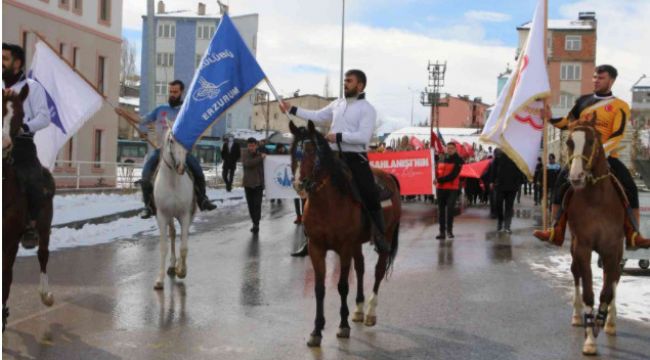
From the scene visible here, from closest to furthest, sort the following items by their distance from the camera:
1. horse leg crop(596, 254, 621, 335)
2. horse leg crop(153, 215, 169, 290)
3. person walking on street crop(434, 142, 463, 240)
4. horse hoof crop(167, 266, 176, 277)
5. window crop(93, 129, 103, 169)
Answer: horse leg crop(596, 254, 621, 335) < horse leg crop(153, 215, 169, 290) < horse hoof crop(167, 266, 176, 277) < person walking on street crop(434, 142, 463, 240) < window crop(93, 129, 103, 169)

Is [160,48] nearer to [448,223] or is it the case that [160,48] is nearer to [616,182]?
[448,223]

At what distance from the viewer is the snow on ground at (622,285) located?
9425 millimetres

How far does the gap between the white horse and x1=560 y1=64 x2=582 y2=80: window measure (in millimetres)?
79747

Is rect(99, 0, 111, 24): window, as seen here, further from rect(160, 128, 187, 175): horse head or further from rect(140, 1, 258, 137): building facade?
rect(140, 1, 258, 137): building facade

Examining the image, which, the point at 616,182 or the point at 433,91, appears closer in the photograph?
the point at 616,182

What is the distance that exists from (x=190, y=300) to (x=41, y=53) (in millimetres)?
3779

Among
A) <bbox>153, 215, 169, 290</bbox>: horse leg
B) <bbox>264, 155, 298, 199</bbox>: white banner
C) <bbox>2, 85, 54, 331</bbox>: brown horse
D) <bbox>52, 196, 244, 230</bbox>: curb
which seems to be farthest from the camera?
<bbox>264, 155, 298, 199</bbox>: white banner

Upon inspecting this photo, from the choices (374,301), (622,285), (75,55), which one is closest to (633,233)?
(374,301)

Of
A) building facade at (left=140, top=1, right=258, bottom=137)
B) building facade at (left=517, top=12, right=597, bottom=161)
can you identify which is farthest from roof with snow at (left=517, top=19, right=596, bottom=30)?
building facade at (left=140, top=1, right=258, bottom=137)

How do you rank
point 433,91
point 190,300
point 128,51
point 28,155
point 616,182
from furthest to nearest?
point 128,51, point 433,91, point 190,300, point 616,182, point 28,155

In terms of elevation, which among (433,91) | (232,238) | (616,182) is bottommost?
(232,238)

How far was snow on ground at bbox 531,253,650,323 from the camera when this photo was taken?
30.9 feet

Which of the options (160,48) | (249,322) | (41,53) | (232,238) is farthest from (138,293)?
(160,48)

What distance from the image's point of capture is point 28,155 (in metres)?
7.60
